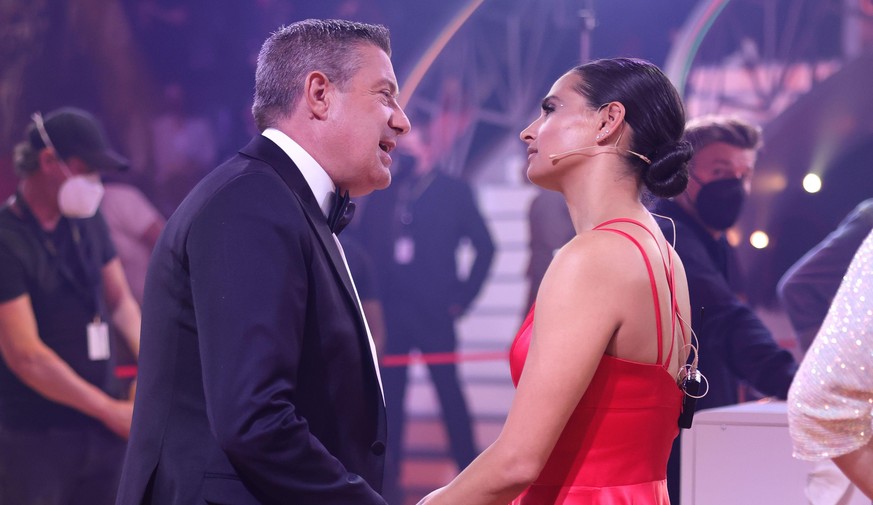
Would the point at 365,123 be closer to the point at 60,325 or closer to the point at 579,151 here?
the point at 579,151

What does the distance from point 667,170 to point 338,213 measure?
69cm

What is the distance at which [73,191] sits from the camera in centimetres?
456

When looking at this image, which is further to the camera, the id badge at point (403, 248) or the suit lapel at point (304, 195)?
the id badge at point (403, 248)

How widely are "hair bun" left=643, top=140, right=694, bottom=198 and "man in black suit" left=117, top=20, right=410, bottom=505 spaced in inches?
24.2

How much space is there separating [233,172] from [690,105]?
3.00 meters

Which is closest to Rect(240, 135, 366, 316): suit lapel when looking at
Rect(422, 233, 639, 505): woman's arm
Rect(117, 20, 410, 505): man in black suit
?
Rect(117, 20, 410, 505): man in black suit

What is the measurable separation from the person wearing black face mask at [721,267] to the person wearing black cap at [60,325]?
8.85ft

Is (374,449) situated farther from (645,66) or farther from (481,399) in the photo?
(481,399)

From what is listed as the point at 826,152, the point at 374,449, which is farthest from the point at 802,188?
the point at 374,449

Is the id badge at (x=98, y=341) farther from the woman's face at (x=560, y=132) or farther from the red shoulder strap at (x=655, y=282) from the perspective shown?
the red shoulder strap at (x=655, y=282)

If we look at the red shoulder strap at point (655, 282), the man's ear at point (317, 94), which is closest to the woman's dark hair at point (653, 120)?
the red shoulder strap at point (655, 282)

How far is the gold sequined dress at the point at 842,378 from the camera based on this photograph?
3.94ft

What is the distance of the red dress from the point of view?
179 cm

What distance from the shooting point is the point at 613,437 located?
5.95 feet
